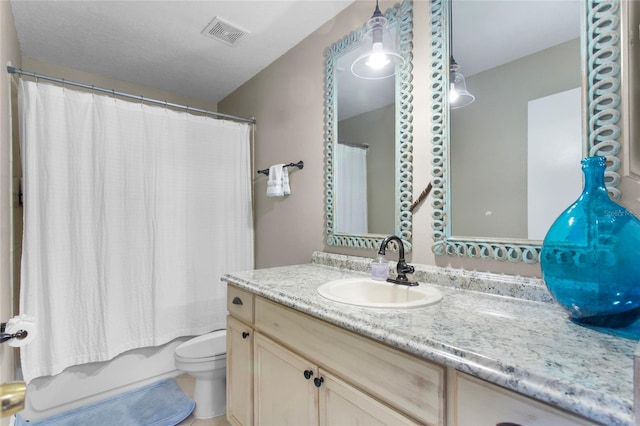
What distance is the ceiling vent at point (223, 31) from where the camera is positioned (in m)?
1.83

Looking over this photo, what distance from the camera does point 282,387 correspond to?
1.19m

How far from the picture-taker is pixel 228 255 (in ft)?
7.79

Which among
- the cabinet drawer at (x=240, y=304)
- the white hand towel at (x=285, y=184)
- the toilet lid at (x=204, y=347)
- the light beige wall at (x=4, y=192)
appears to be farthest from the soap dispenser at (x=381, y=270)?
the light beige wall at (x=4, y=192)

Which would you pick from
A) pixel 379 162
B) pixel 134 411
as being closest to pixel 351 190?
pixel 379 162

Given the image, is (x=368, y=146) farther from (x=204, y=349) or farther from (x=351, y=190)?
(x=204, y=349)

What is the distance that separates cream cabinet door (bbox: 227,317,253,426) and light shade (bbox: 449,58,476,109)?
134 centimetres

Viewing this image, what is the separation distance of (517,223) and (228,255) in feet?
6.40

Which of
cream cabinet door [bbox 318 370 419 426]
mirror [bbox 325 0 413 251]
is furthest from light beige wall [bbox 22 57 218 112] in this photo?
cream cabinet door [bbox 318 370 419 426]

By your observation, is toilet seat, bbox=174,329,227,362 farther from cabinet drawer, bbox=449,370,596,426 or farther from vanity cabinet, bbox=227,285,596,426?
cabinet drawer, bbox=449,370,596,426

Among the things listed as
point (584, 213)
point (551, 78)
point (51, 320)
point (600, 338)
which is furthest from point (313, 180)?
point (51, 320)

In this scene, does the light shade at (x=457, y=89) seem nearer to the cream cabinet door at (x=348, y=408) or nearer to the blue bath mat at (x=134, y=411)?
the cream cabinet door at (x=348, y=408)

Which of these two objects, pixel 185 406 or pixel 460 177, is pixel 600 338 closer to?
pixel 460 177

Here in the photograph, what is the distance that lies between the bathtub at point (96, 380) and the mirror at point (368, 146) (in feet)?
5.10

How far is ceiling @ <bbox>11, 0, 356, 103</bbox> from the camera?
170cm
